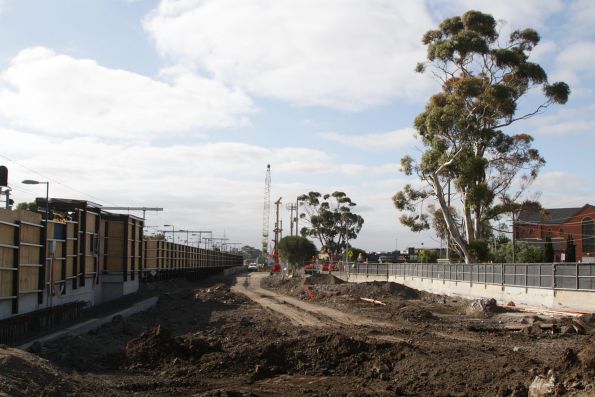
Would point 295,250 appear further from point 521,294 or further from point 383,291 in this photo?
point 521,294

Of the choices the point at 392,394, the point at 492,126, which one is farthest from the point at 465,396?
the point at 492,126

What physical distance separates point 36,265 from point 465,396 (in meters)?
13.1

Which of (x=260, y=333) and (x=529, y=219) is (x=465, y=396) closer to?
(x=260, y=333)

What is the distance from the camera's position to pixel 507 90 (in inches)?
1674

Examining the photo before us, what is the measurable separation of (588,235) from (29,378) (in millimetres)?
82107

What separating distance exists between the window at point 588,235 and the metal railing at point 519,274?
123 feet

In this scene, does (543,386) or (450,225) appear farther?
(450,225)

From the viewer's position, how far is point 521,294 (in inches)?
1277

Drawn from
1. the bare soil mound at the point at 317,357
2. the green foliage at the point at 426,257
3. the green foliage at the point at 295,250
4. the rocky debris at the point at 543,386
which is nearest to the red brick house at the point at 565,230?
the green foliage at the point at 426,257

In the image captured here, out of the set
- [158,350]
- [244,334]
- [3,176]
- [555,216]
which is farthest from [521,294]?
[555,216]

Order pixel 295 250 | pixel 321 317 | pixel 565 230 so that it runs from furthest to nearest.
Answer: pixel 295 250, pixel 565 230, pixel 321 317

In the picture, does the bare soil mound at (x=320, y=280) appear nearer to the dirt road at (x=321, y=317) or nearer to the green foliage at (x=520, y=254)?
the green foliage at (x=520, y=254)

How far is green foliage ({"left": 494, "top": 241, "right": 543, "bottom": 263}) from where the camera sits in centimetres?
5853

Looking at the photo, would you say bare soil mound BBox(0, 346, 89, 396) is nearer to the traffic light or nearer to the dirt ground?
the dirt ground
